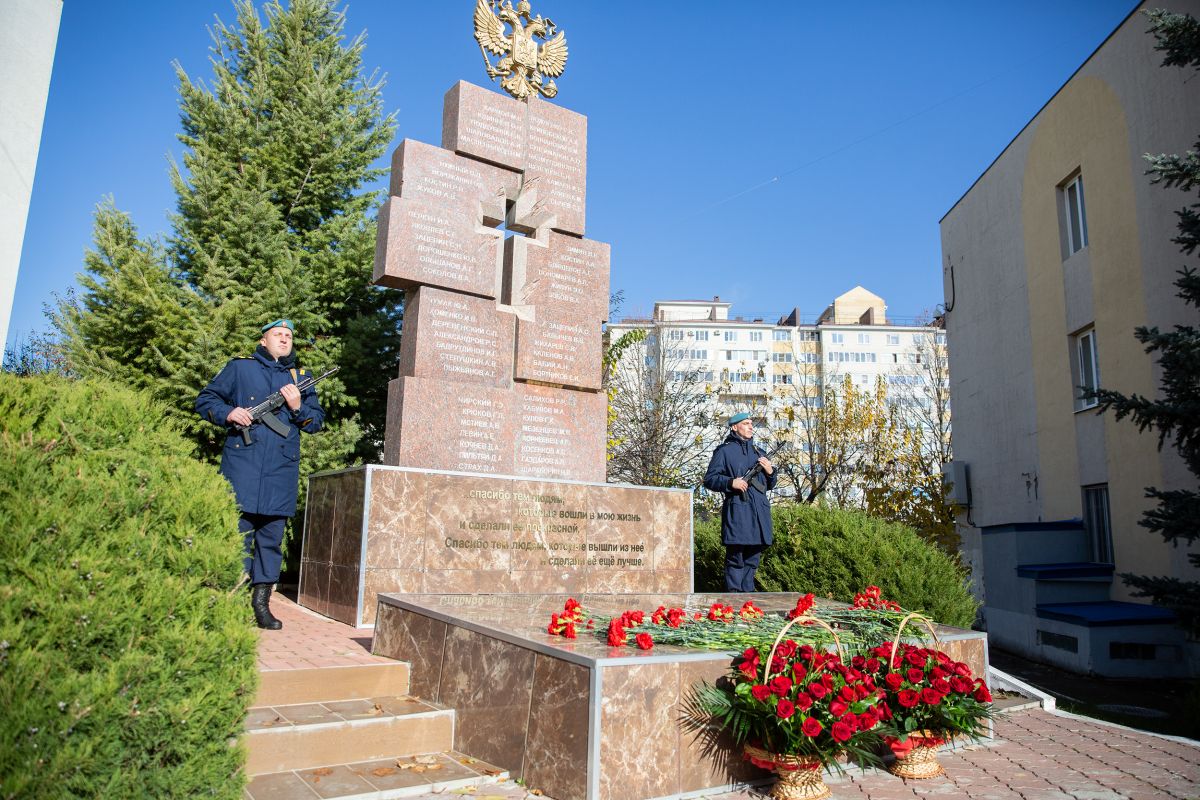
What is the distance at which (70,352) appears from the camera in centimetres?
1098

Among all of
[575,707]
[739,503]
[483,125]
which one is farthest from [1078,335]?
[575,707]

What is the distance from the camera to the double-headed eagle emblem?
32.5 feet

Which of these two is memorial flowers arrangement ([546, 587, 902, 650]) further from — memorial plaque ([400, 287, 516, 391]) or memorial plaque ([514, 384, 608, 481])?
memorial plaque ([400, 287, 516, 391])

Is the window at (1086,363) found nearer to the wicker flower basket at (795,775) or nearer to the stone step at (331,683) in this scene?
the wicker flower basket at (795,775)

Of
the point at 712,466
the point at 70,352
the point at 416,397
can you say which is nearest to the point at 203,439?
the point at 70,352

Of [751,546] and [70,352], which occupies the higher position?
[70,352]

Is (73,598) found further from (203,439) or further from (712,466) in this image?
(203,439)

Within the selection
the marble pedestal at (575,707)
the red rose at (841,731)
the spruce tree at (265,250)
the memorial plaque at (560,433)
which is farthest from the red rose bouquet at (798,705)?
the spruce tree at (265,250)

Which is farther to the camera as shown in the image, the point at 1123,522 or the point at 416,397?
the point at 1123,522

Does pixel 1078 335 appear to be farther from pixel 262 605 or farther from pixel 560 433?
pixel 262 605

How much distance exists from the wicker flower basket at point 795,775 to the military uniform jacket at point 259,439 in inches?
154

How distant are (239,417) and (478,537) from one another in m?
2.26

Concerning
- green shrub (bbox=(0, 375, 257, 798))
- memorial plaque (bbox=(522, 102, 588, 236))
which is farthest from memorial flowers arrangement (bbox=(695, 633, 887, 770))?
memorial plaque (bbox=(522, 102, 588, 236))

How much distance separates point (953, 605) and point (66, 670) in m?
8.06
